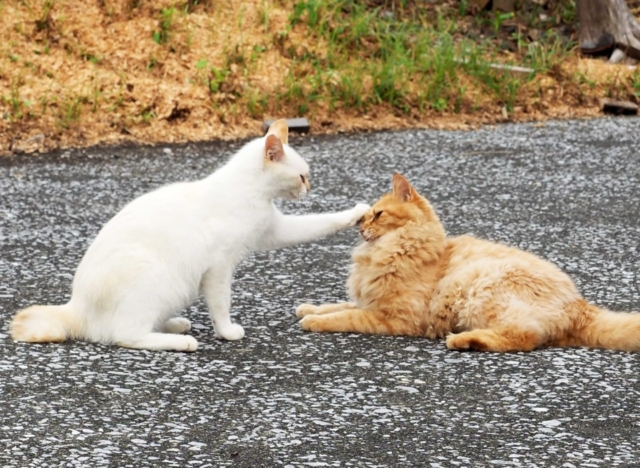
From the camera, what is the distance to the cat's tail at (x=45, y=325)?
4727mm

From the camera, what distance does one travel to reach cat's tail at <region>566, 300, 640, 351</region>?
4.61 meters

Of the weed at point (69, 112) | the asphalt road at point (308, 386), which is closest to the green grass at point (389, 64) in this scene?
the weed at point (69, 112)

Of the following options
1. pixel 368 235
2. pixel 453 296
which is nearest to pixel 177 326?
pixel 368 235

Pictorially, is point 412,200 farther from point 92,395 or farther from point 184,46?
point 184,46

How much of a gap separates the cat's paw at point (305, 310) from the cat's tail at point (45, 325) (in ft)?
3.81

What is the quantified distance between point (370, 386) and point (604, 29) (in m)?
9.20

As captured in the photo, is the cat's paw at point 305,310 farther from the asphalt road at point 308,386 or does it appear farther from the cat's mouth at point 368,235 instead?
the cat's mouth at point 368,235

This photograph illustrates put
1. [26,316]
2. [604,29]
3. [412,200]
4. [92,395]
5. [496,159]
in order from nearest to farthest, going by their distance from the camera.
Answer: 1. [92,395]
2. [26,316]
3. [412,200]
4. [496,159]
5. [604,29]

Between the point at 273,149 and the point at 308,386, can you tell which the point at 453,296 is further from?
the point at 273,149

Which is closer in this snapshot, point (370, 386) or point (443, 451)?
point (443, 451)

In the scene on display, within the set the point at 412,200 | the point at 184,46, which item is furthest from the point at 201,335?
the point at 184,46

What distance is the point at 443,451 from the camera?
11.9 feet

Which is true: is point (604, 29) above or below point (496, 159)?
above

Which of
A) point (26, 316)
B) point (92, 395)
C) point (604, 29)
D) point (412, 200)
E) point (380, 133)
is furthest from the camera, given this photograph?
point (604, 29)
